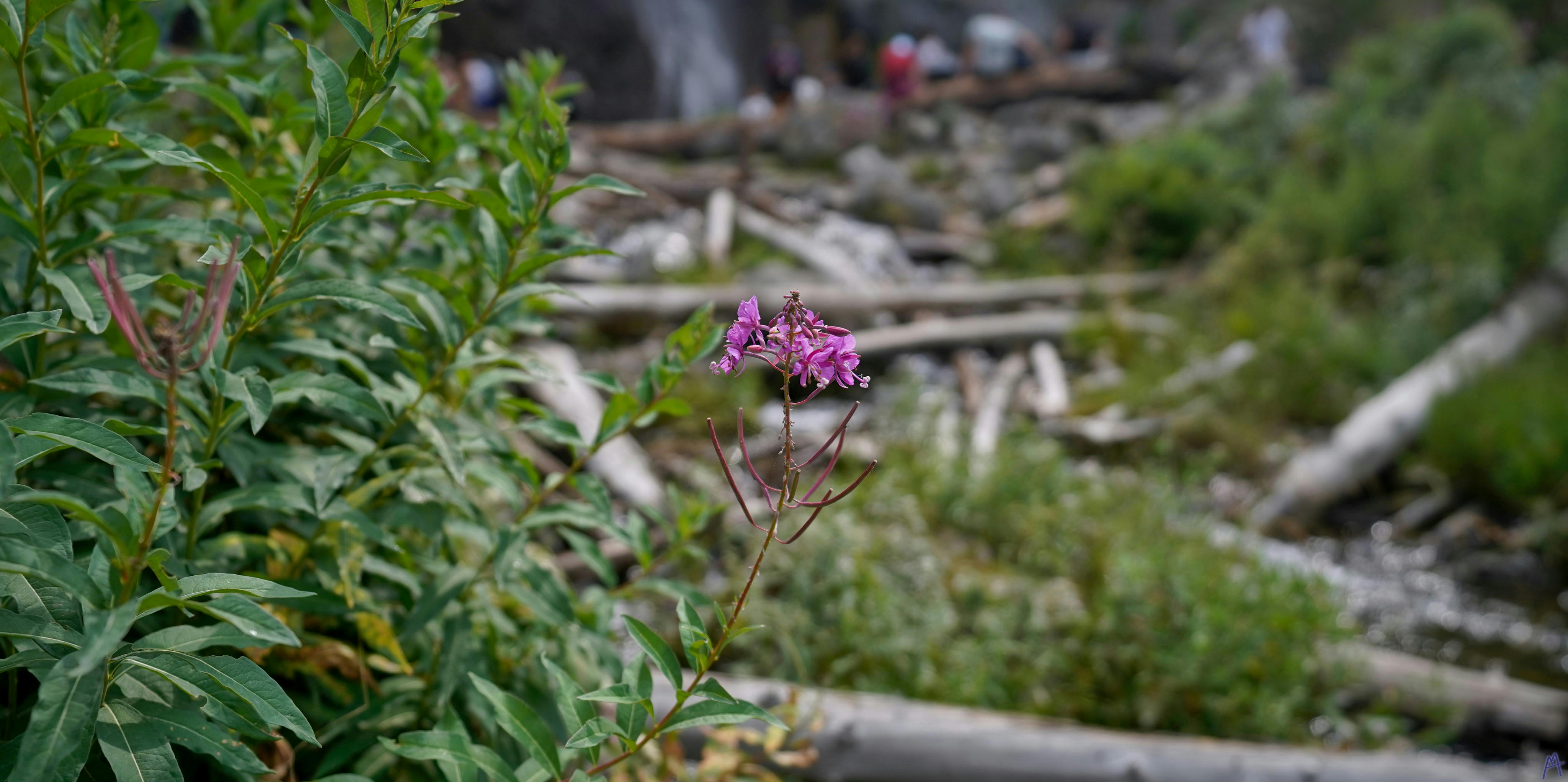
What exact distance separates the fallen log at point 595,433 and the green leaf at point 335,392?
7.13ft

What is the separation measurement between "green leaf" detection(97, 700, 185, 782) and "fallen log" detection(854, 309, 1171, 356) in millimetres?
5501

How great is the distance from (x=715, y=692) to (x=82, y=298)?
3.11 feet

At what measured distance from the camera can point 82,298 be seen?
110 centimetres

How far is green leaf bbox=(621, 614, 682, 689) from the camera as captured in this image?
101 centimetres

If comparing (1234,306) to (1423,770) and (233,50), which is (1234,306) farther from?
(233,50)

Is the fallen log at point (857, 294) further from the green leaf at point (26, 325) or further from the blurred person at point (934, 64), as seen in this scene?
the blurred person at point (934, 64)

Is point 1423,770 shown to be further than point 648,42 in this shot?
No

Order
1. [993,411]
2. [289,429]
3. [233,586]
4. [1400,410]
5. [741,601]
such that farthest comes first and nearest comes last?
[993,411], [1400,410], [289,429], [741,601], [233,586]

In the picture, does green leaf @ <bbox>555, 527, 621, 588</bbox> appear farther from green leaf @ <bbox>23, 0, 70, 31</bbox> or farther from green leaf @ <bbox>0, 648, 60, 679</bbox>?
green leaf @ <bbox>23, 0, 70, 31</bbox>

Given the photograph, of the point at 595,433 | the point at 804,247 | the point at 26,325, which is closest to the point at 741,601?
the point at 26,325

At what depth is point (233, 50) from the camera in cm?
196

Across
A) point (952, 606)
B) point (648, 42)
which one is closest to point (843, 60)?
point (648, 42)

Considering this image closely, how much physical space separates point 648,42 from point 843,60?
5494 millimetres

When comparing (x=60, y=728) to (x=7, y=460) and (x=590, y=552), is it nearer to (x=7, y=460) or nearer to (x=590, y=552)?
(x=7, y=460)
